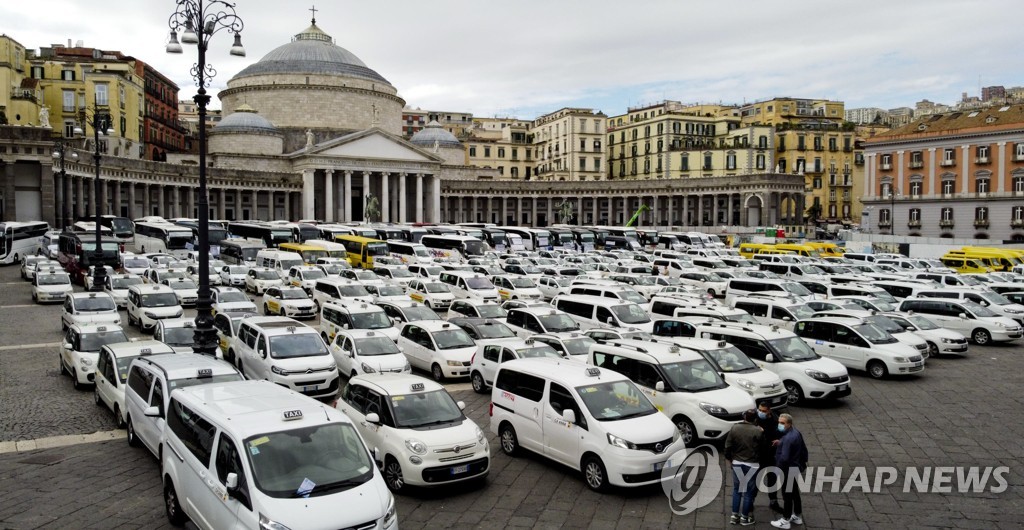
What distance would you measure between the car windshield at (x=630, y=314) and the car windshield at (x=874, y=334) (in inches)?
259

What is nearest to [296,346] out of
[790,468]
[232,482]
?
[232,482]

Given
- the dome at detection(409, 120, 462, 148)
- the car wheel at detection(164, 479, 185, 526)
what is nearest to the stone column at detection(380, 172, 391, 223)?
the dome at detection(409, 120, 462, 148)

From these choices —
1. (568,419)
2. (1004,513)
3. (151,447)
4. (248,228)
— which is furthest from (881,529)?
(248,228)

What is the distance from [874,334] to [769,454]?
12218 millimetres

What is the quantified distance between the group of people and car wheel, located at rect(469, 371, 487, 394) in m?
8.42

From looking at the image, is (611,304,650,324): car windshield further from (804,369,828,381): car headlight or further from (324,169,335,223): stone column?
(324,169,335,223): stone column

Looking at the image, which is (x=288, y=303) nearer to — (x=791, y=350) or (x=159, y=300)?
(x=159, y=300)

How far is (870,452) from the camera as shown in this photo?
14.0m

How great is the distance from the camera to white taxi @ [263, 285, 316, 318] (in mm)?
28359

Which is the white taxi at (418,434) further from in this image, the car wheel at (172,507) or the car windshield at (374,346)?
the car windshield at (374,346)

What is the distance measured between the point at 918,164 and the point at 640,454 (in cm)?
8006

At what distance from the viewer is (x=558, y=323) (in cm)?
2278

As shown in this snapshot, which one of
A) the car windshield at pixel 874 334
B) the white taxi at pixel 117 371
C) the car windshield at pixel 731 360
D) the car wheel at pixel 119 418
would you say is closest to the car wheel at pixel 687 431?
the car windshield at pixel 731 360

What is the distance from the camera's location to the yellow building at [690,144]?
109m
